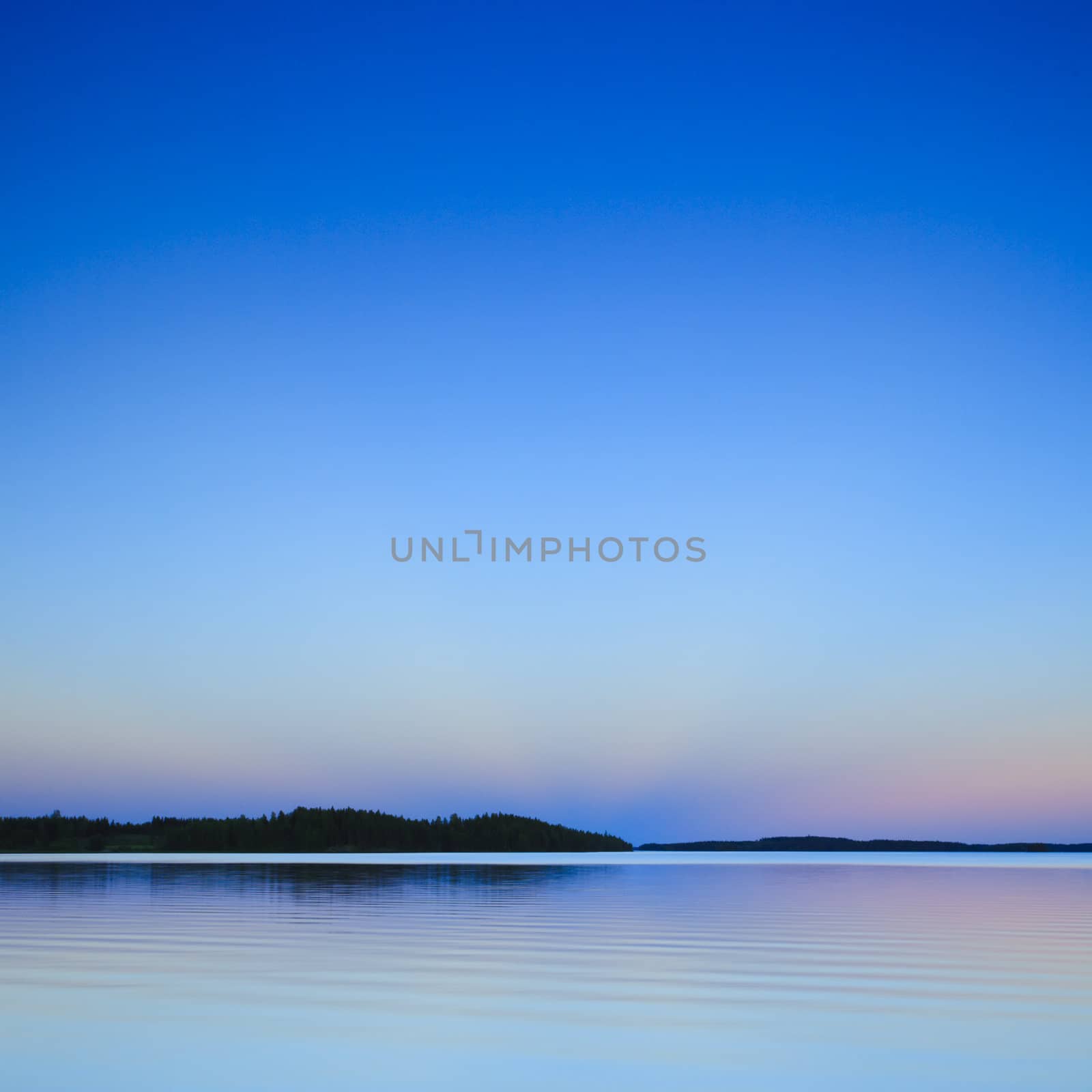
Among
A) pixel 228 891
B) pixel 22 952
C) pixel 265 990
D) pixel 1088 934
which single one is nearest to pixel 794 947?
pixel 1088 934

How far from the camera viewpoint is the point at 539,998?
16.7 metres

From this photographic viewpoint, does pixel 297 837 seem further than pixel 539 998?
Yes

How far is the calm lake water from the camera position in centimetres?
1203

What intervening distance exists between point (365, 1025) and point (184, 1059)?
2566mm

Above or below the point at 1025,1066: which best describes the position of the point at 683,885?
below

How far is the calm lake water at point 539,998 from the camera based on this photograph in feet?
39.5

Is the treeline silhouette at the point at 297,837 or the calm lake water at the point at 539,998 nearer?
the calm lake water at the point at 539,998

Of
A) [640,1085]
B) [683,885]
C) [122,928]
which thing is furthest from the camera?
[683,885]

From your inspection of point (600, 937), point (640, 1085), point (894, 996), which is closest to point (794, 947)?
point (600, 937)

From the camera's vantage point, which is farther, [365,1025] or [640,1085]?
[365,1025]

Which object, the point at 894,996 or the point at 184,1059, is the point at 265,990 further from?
the point at 894,996

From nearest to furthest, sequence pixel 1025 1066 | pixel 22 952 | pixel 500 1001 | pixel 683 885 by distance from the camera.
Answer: pixel 1025 1066, pixel 500 1001, pixel 22 952, pixel 683 885

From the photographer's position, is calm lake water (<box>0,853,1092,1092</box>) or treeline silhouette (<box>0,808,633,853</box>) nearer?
calm lake water (<box>0,853,1092,1092</box>)

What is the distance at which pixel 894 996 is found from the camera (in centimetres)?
1712
